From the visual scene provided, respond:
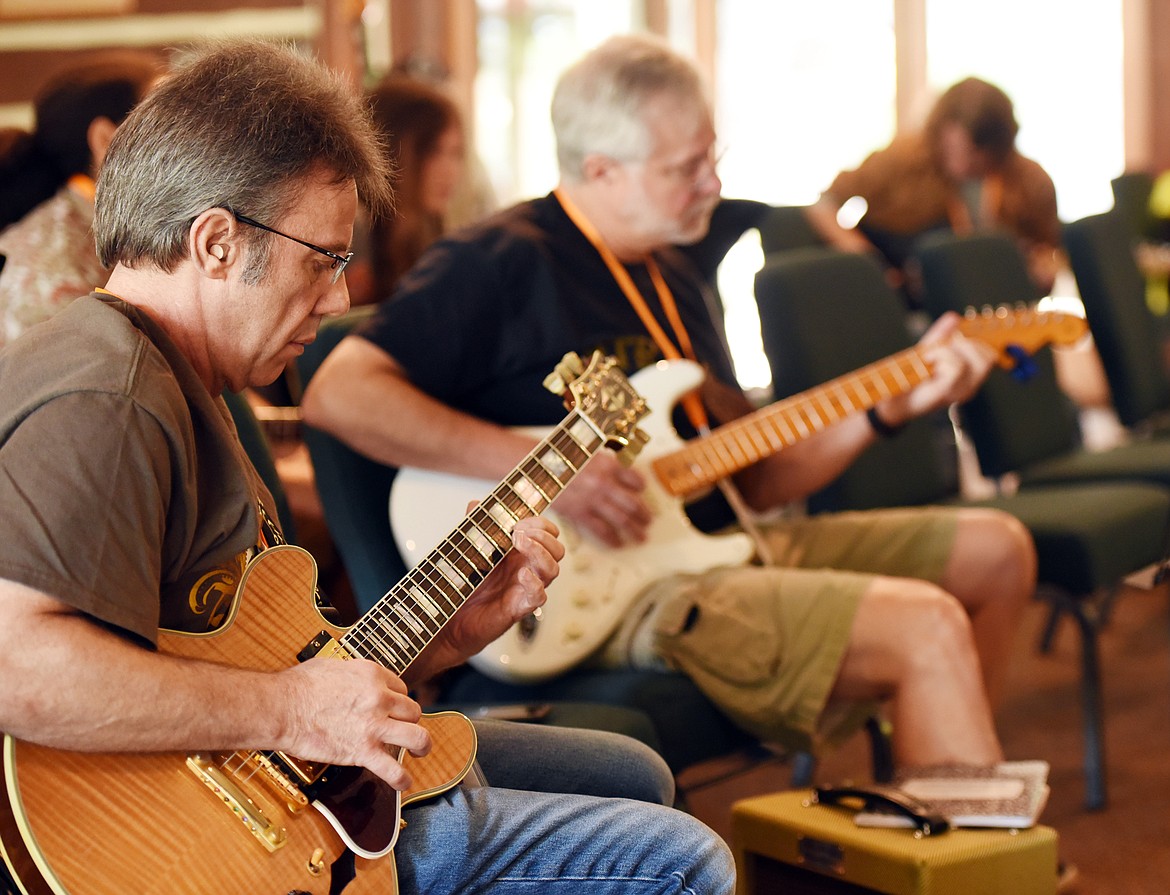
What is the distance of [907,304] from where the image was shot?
4.49 meters

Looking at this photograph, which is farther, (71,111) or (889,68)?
(889,68)

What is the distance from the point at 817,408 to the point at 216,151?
128 centimetres

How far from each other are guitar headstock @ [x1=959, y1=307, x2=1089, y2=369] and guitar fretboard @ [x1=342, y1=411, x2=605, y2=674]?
1.09 meters

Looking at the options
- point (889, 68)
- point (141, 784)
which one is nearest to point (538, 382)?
A: point (141, 784)

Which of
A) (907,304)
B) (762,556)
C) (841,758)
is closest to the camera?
(762,556)

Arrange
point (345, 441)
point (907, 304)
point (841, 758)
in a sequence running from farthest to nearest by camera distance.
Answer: point (907, 304) → point (841, 758) → point (345, 441)

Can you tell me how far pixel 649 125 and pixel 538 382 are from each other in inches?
18.2

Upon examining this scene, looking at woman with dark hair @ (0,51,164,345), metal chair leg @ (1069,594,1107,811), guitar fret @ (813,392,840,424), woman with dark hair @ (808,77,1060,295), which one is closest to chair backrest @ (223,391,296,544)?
woman with dark hair @ (0,51,164,345)

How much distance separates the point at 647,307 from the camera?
2.25 metres

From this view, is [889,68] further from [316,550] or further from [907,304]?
[316,550]

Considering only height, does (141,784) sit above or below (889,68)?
below

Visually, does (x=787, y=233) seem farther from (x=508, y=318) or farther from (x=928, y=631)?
(x=928, y=631)

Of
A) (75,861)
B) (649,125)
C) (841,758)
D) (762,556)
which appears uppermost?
(649,125)

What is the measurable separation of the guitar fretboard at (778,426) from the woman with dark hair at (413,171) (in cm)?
147
